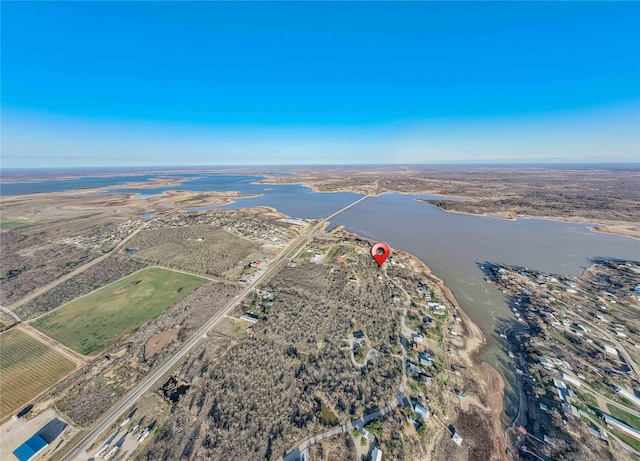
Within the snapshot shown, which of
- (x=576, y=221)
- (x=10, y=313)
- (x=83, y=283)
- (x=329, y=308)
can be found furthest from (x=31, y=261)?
(x=576, y=221)

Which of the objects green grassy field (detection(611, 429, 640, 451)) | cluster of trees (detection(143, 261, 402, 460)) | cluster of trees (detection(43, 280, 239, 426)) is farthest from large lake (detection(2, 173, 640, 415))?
cluster of trees (detection(43, 280, 239, 426))

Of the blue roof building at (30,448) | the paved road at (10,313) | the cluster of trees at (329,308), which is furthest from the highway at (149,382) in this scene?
the paved road at (10,313)

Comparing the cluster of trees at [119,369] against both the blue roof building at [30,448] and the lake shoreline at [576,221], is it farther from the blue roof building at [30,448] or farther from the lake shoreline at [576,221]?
the lake shoreline at [576,221]

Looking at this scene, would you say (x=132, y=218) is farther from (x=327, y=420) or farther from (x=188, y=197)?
(x=327, y=420)

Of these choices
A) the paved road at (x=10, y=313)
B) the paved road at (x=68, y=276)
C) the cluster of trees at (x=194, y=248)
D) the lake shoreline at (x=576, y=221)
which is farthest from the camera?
the lake shoreline at (x=576, y=221)

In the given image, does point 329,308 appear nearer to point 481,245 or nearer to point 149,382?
point 149,382

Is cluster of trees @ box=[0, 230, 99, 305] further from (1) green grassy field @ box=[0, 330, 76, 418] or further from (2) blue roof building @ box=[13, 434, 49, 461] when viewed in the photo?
(2) blue roof building @ box=[13, 434, 49, 461]

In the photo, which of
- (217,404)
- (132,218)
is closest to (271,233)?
(217,404)
